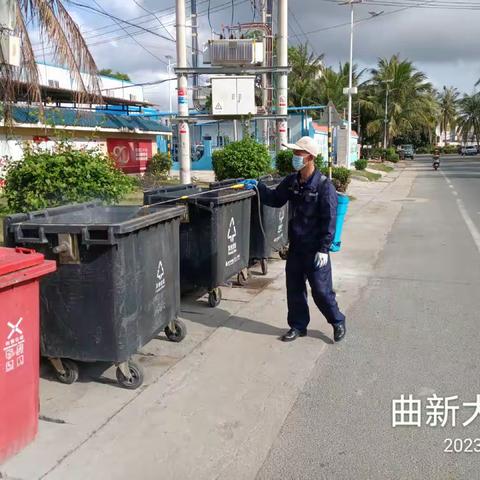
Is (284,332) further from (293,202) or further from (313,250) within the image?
(293,202)

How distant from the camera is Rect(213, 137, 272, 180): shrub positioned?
36.8 feet

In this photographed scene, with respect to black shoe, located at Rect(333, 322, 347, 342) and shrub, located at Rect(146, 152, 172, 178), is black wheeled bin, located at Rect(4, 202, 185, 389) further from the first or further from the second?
shrub, located at Rect(146, 152, 172, 178)

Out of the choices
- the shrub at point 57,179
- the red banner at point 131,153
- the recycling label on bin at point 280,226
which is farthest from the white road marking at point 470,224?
the red banner at point 131,153

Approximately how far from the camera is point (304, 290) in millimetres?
5277

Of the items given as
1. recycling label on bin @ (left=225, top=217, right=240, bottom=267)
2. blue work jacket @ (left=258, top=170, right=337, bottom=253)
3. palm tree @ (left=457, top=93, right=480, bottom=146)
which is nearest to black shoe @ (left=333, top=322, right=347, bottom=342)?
blue work jacket @ (left=258, top=170, right=337, bottom=253)

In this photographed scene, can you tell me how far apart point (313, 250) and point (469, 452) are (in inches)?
86.4

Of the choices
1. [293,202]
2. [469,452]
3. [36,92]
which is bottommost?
[469,452]

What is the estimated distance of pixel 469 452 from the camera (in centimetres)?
334

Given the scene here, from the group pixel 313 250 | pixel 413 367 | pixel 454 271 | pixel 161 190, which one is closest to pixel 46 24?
pixel 161 190

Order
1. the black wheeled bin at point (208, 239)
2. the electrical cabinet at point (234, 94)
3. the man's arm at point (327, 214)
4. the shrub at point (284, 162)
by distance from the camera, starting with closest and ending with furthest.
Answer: the man's arm at point (327, 214) → the black wheeled bin at point (208, 239) → the shrub at point (284, 162) → the electrical cabinet at point (234, 94)

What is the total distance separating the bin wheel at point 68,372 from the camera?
424 cm

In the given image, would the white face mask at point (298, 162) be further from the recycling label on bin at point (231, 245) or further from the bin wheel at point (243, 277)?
the bin wheel at point (243, 277)

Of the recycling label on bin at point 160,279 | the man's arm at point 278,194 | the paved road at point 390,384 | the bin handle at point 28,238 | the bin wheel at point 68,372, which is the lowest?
the paved road at point 390,384

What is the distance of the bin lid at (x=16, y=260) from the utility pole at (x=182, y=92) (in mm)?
12944
